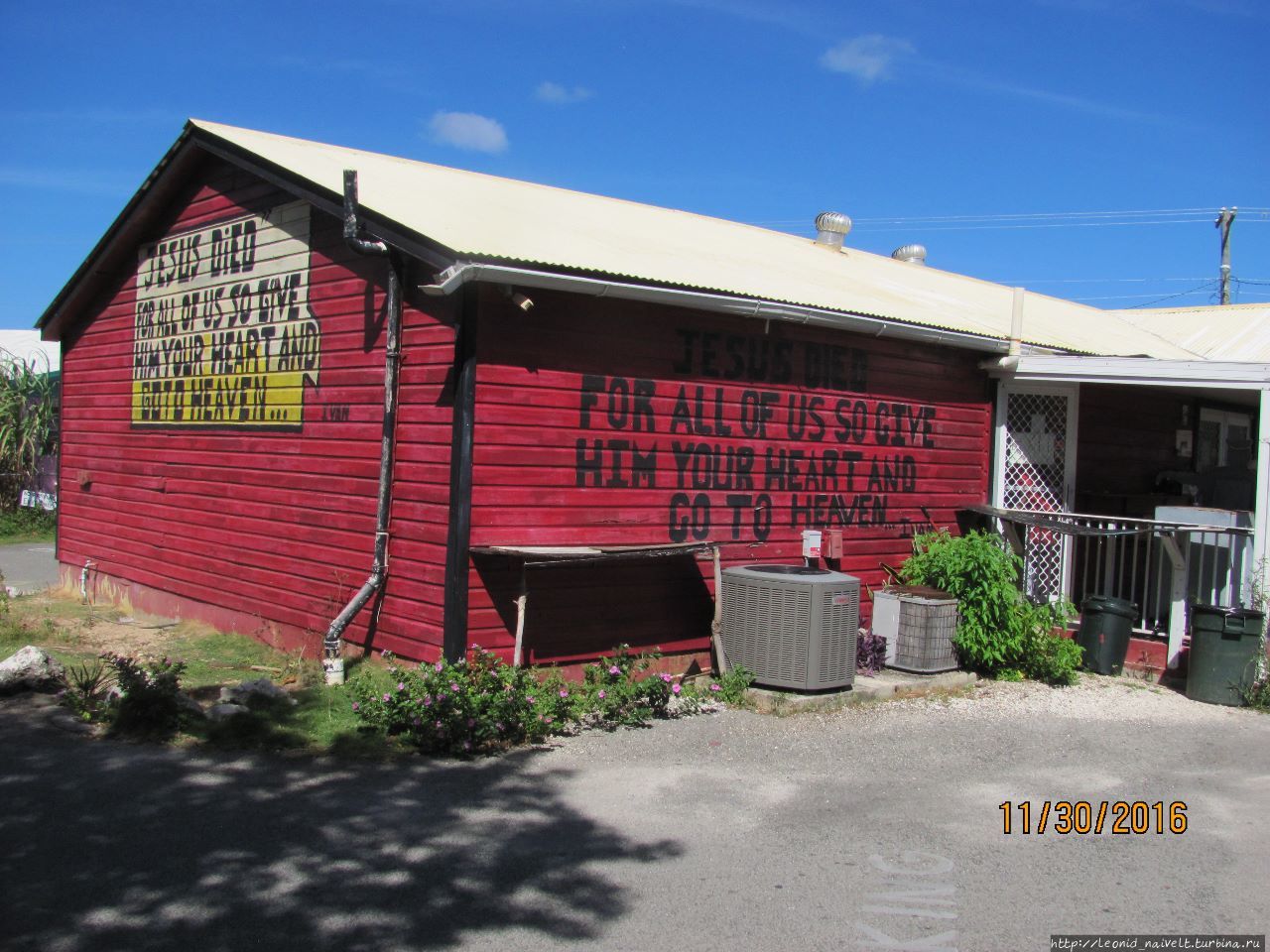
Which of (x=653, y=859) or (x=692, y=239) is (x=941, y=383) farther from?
(x=653, y=859)

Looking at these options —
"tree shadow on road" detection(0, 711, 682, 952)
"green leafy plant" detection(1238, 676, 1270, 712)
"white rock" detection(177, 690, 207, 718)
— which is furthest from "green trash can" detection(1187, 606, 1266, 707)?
"white rock" detection(177, 690, 207, 718)

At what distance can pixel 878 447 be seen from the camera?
10625 mm

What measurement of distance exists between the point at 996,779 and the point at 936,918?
92.6 inches

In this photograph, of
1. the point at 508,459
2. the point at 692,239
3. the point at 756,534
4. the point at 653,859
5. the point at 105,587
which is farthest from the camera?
the point at 105,587

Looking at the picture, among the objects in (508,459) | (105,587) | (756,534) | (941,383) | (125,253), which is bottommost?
(105,587)

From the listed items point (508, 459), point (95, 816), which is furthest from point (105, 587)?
point (95, 816)

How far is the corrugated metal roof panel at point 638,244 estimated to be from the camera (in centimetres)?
842

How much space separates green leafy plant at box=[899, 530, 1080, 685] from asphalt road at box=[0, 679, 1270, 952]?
6.46 ft

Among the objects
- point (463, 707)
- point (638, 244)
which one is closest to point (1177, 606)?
point (638, 244)

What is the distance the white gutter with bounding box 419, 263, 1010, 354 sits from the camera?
7.46 m
